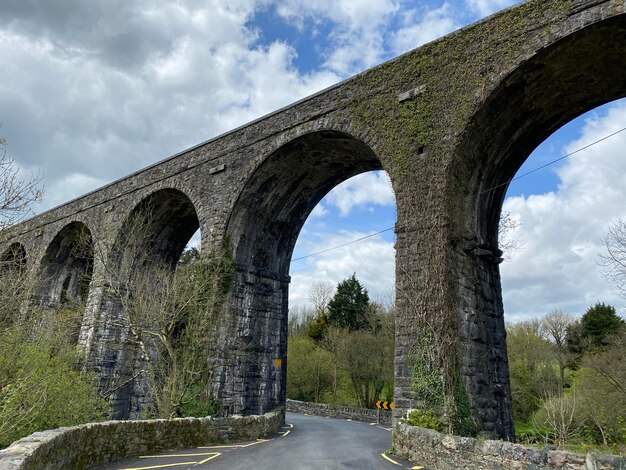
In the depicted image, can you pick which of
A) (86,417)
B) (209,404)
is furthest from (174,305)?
(86,417)

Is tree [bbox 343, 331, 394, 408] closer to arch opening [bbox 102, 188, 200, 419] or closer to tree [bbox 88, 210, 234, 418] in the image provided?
arch opening [bbox 102, 188, 200, 419]

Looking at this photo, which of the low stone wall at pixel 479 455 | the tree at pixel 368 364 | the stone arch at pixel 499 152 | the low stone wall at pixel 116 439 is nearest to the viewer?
the low stone wall at pixel 116 439

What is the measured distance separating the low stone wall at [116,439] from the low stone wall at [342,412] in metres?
12.3

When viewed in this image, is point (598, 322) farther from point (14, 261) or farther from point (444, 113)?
point (14, 261)

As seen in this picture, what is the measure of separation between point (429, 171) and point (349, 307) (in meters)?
29.1

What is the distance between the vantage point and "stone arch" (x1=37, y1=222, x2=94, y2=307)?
2452 centimetres

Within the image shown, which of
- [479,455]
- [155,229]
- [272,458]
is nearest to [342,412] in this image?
[155,229]

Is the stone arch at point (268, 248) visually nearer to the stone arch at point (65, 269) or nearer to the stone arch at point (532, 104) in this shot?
the stone arch at point (532, 104)

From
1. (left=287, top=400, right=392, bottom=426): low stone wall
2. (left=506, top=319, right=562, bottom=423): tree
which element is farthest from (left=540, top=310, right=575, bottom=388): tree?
(left=287, top=400, right=392, bottom=426): low stone wall

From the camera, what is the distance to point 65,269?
25.5m

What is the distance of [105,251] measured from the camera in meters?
20.5

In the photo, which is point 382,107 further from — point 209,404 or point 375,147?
point 209,404

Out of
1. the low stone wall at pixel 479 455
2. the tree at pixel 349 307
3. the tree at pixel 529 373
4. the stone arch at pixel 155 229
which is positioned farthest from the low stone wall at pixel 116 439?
the tree at pixel 349 307

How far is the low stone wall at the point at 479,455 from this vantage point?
5422 millimetres
